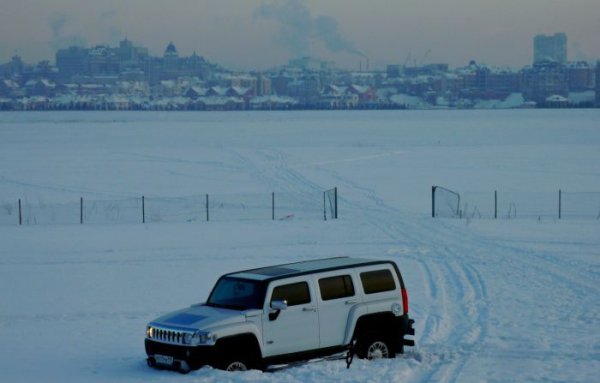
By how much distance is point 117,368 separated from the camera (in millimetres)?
14289

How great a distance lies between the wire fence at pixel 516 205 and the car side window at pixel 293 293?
71.0 ft

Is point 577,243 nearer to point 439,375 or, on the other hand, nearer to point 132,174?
point 439,375

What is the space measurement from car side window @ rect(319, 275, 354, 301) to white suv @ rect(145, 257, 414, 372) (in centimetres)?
1

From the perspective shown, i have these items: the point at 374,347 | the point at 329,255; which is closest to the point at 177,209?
the point at 329,255

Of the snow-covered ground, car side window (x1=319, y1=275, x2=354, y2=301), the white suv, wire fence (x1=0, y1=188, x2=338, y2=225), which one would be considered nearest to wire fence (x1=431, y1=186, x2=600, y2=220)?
the snow-covered ground

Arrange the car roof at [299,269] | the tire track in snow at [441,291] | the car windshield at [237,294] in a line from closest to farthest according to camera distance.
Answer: the car windshield at [237,294]
the car roof at [299,269]
the tire track in snow at [441,291]

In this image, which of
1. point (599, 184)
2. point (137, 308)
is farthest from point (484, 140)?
point (137, 308)

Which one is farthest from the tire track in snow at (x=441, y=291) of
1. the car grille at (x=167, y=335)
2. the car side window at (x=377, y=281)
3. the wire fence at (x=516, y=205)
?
the car grille at (x=167, y=335)

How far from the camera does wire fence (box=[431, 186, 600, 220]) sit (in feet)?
118

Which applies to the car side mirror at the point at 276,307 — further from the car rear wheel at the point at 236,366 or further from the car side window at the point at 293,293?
the car rear wheel at the point at 236,366

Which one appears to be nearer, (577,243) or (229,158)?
(577,243)

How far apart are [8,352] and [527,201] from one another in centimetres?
2869

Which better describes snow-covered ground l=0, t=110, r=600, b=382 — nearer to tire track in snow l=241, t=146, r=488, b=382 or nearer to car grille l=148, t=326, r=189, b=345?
tire track in snow l=241, t=146, r=488, b=382

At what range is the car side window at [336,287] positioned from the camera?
545 inches
